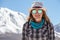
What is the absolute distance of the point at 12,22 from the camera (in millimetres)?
173125

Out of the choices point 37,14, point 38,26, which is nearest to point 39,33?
point 38,26

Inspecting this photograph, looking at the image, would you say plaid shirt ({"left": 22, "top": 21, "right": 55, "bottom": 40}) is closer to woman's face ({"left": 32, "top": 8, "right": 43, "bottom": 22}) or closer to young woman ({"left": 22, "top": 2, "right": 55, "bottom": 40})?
young woman ({"left": 22, "top": 2, "right": 55, "bottom": 40})

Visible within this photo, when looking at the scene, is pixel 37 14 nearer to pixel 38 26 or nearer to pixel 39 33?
pixel 38 26

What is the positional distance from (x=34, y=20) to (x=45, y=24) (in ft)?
0.68

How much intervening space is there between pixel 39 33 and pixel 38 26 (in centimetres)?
13

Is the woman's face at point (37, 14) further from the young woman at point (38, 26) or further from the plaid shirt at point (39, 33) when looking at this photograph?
the plaid shirt at point (39, 33)

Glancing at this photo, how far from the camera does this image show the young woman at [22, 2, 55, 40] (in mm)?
4586

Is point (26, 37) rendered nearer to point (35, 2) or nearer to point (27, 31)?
point (27, 31)

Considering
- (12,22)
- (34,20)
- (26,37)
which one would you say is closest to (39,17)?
(34,20)

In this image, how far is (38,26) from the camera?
4574mm

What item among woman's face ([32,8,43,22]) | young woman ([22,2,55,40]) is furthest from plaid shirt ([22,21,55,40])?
woman's face ([32,8,43,22])

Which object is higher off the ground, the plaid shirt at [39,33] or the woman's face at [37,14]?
the woman's face at [37,14]

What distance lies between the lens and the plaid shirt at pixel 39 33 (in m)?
4.57

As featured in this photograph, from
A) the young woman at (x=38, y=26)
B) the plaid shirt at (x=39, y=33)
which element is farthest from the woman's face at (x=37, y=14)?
the plaid shirt at (x=39, y=33)
